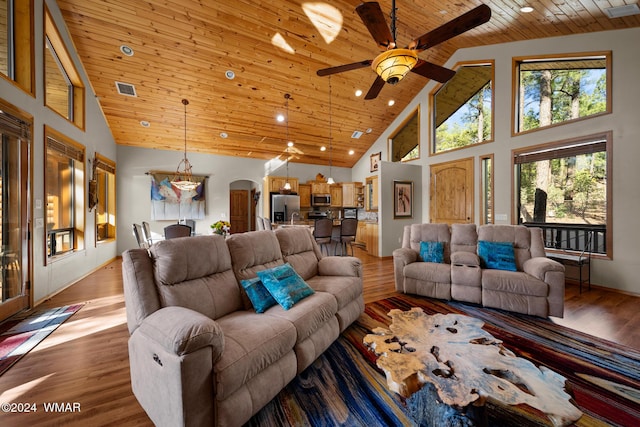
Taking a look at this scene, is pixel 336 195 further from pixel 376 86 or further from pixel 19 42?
pixel 19 42

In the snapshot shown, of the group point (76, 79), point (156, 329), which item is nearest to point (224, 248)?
point (156, 329)

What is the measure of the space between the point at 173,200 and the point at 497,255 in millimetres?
7153

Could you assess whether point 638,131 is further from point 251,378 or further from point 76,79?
point 76,79

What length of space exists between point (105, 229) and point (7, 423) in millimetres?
5469

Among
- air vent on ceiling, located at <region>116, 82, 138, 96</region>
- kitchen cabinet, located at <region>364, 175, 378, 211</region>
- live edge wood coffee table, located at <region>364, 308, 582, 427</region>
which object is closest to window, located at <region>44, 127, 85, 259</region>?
air vent on ceiling, located at <region>116, 82, 138, 96</region>

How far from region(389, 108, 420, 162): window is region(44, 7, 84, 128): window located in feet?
22.9

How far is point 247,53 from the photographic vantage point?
175 inches

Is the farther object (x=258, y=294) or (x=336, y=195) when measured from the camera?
(x=336, y=195)

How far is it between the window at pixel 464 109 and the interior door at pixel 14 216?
7.16 metres

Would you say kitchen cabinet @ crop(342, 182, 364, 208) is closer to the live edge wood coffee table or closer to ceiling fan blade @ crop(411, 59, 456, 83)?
ceiling fan blade @ crop(411, 59, 456, 83)

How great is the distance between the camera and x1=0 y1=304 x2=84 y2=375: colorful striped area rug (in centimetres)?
214

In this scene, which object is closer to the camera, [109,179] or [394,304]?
[394,304]

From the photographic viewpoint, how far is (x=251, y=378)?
4.66 feet

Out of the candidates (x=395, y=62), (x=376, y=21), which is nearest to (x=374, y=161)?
(x=395, y=62)
